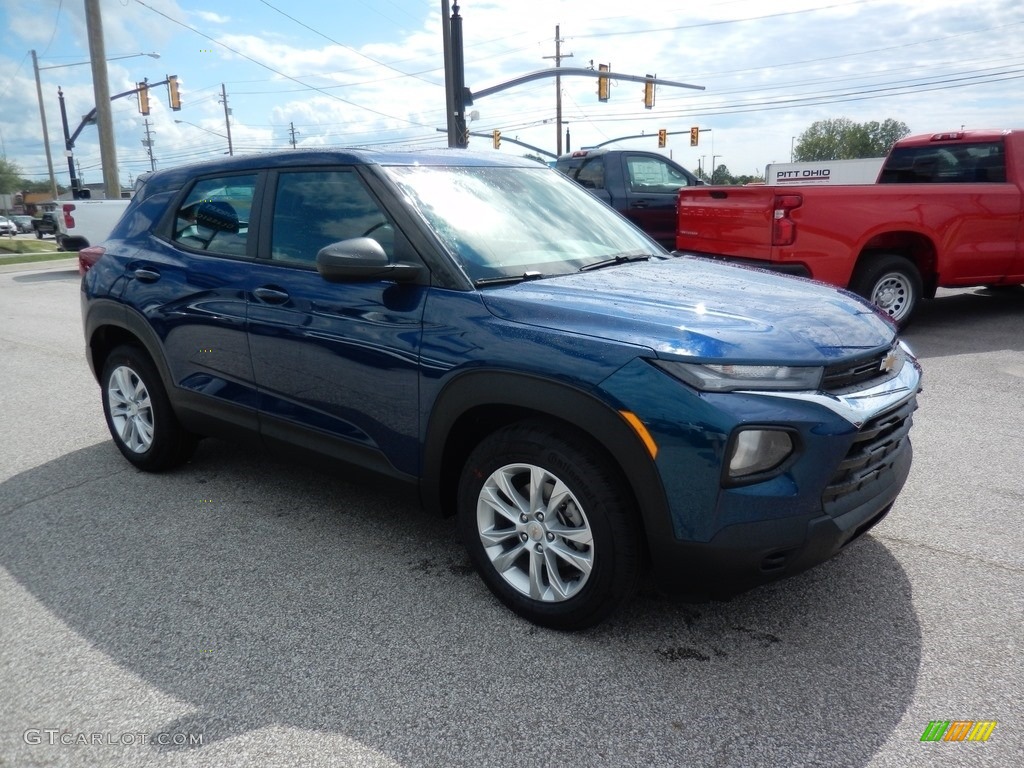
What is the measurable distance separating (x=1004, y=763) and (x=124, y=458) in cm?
465

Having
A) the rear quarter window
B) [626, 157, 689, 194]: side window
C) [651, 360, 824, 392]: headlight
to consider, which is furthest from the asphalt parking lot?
[626, 157, 689, 194]: side window

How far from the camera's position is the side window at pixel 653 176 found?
456 inches

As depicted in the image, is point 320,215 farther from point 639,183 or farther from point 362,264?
point 639,183

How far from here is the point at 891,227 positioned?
7703 mm

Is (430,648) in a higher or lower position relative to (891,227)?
lower

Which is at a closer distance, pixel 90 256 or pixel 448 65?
pixel 90 256

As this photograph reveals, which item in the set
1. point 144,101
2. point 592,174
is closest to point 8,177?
point 144,101

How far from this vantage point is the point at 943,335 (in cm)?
806

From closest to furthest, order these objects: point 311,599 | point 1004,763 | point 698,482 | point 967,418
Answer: point 1004,763 → point 698,482 → point 311,599 → point 967,418

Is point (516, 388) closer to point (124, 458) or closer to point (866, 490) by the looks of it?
point (866, 490)

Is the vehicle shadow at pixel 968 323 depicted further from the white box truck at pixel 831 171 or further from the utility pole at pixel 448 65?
the white box truck at pixel 831 171

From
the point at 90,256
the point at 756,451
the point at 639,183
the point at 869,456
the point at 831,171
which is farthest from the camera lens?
the point at 831,171

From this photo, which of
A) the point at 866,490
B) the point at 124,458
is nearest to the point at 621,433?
the point at 866,490

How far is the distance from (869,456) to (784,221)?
5.51 meters
